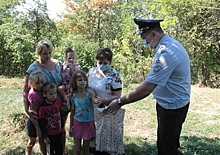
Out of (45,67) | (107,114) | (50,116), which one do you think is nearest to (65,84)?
(45,67)

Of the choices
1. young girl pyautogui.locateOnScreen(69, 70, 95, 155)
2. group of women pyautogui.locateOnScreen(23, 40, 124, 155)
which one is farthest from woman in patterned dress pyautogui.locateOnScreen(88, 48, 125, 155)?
young girl pyautogui.locateOnScreen(69, 70, 95, 155)

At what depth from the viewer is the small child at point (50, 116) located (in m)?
2.67

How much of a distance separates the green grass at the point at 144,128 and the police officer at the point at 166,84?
0.97 meters

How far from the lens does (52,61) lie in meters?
2.94

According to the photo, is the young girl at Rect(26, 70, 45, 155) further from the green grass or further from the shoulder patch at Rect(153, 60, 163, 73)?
the shoulder patch at Rect(153, 60, 163, 73)

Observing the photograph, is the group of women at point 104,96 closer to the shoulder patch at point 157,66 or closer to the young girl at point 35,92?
the young girl at point 35,92

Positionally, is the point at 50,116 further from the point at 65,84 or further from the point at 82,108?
the point at 65,84

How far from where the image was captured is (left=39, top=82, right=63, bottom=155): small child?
2.67 m

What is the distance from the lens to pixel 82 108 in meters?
2.80

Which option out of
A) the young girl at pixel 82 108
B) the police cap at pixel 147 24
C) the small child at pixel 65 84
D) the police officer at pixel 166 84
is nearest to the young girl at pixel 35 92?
the small child at pixel 65 84

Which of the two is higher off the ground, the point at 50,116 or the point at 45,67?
the point at 45,67

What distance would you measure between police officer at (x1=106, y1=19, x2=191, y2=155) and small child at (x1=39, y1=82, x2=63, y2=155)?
25.2 inches

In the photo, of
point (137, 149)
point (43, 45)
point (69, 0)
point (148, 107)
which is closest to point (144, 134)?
point (137, 149)

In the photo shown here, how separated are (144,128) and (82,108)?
284 centimetres
